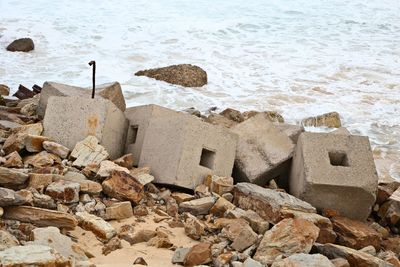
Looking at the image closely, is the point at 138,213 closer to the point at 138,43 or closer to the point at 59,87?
the point at 59,87

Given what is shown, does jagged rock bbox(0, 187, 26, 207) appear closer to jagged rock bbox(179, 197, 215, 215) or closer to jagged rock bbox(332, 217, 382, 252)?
jagged rock bbox(179, 197, 215, 215)

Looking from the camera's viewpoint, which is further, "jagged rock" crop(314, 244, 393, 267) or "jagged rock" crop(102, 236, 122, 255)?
"jagged rock" crop(314, 244, 393, 267)

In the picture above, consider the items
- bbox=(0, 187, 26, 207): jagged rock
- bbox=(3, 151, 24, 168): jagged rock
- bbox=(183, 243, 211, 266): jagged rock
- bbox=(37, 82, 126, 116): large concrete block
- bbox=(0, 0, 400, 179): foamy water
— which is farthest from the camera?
bbox=(0, 0, 400, 179): foamy water

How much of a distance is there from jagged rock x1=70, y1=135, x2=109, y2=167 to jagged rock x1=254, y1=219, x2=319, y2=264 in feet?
5.34

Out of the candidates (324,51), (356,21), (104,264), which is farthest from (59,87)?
(356,21)

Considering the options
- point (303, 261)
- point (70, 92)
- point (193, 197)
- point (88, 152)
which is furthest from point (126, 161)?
point (303, 261)

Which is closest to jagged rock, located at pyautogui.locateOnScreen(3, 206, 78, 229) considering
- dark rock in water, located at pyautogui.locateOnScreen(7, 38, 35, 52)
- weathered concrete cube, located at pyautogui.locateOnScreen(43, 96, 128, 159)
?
weathered concrete cube, located at pyautogui.locateOnScreen(43, 96, 128, 159)

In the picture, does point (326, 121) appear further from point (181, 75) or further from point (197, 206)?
point (197, 206)

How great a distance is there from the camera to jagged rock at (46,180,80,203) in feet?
11.4

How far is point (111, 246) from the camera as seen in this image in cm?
306

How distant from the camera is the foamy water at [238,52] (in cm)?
945

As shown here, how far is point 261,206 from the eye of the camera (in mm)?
3809

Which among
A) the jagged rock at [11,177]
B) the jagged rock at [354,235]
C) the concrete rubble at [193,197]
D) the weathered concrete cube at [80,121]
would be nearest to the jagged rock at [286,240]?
the concrete rubble at [193,197]

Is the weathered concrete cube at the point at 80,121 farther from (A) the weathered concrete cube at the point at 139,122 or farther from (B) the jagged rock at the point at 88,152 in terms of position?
(A) the weathered concrete cube at the point at 139,122
